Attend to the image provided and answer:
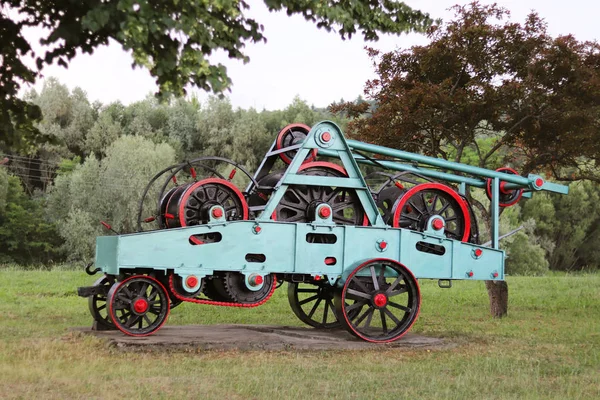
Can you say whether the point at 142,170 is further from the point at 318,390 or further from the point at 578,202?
the point at 318,390

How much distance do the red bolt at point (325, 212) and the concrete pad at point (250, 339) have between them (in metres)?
1.86

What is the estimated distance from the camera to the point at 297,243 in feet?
39.3

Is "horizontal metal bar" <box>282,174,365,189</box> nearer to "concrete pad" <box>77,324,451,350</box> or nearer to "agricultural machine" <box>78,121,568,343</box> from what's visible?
"agricultural machine" <box>78,121,568,343</box>

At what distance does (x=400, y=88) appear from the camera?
16516 mm

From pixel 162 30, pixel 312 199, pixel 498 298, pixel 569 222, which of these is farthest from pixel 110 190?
pixel 162 30

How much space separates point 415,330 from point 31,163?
39.2 m

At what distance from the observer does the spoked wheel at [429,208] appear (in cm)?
1286

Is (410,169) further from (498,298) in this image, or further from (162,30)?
(162,30)

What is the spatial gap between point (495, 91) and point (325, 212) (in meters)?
5.53

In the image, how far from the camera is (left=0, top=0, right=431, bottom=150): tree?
5.54 metres

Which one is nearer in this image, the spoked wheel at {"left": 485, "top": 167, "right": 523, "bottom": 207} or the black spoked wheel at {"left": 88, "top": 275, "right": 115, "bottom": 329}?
the black spoked wheel at {"left": 88, "top": 275, "right": 115, "bottom": 329}

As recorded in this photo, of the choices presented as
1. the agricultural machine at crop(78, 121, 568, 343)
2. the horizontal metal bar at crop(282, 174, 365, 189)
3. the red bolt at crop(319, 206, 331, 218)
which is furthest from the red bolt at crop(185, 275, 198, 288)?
the red bolt at crop(319, 206, 331, 218)

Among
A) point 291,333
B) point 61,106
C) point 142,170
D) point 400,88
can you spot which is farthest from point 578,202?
point 291,333

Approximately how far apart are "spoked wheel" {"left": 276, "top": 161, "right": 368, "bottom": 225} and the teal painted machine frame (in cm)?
16
